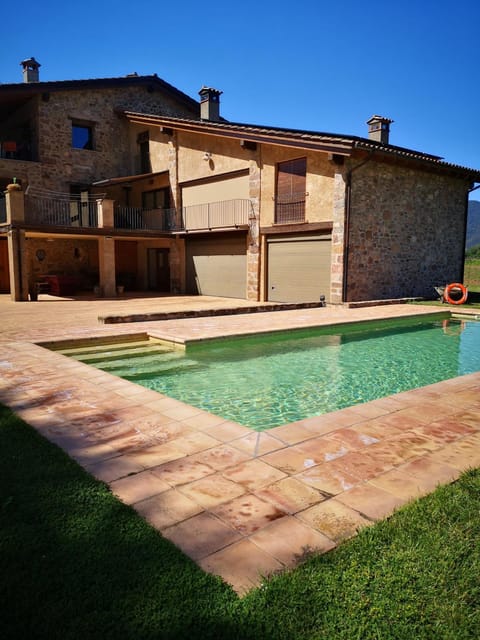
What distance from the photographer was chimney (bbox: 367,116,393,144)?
19453 millimetres

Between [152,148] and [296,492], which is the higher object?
[152,148]

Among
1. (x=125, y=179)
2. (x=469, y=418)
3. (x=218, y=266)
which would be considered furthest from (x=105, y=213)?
(x=469, y=418)

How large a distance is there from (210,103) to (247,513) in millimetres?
21826

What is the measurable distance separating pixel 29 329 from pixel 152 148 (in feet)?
48.5

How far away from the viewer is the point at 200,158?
19047 mm

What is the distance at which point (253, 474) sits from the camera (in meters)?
3.07

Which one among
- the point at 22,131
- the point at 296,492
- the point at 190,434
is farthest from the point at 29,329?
the point at 22,131

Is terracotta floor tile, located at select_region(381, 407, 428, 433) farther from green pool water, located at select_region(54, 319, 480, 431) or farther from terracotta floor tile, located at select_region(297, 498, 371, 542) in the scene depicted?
terracotta floor tile, located at select_region(297, 498, 371, 542)

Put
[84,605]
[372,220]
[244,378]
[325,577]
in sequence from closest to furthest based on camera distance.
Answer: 1. [84,605]
2. [325,577]
3. [244,378]
4. [372,220]

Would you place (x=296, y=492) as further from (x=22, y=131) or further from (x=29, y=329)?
(x=22, y=131)

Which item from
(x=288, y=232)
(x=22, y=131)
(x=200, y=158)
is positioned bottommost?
(x=288, y=232)

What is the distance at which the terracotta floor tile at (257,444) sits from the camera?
3457mm

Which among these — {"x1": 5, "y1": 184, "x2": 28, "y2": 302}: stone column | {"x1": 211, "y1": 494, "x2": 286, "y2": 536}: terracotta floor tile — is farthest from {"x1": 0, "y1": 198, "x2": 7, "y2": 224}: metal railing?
{"x1": 211, "y1": 494, "x2": 286, "y2": 536}: terracotta floor tile

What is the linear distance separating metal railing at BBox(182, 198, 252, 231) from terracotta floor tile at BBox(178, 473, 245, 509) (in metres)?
15.0
